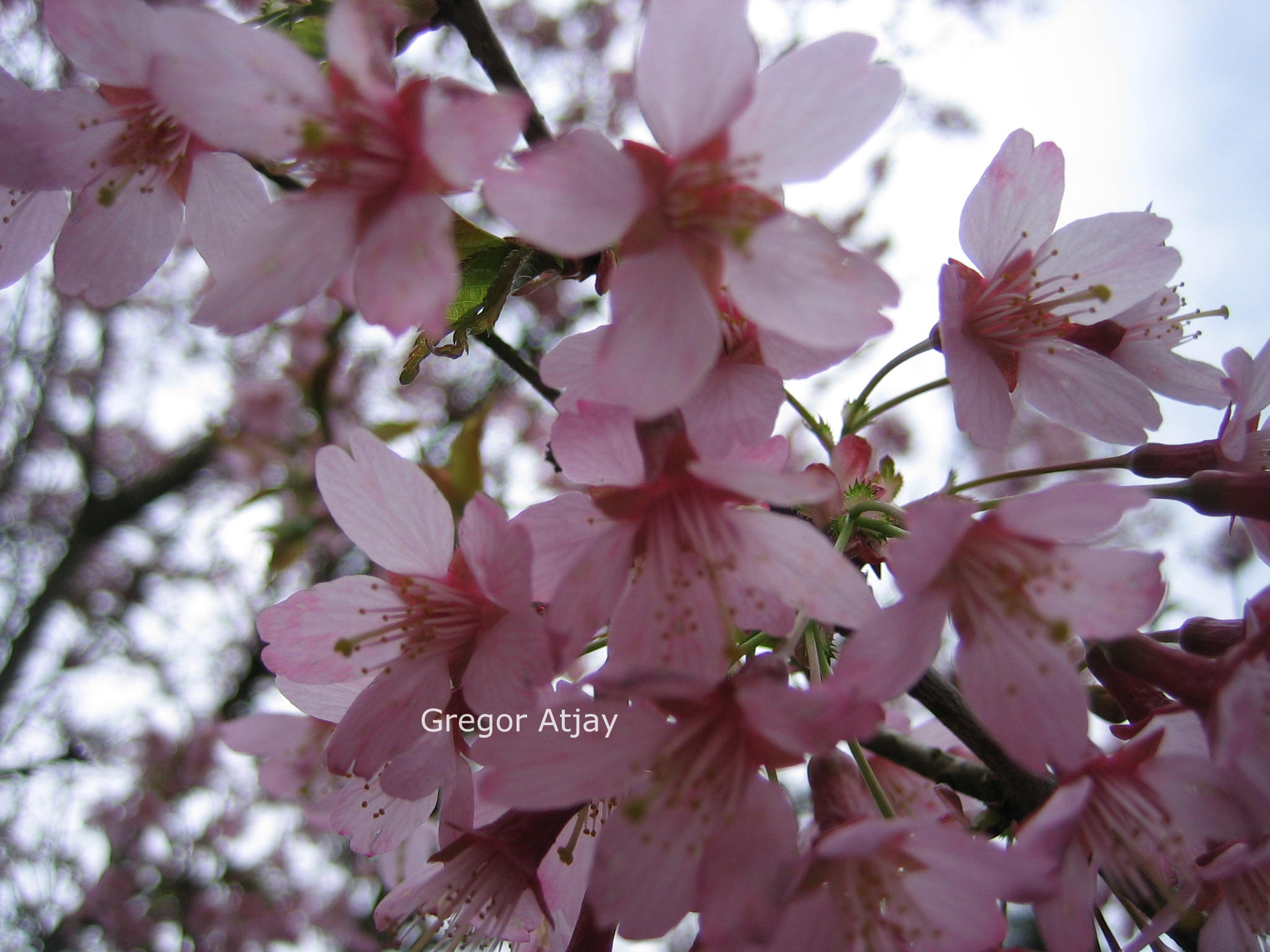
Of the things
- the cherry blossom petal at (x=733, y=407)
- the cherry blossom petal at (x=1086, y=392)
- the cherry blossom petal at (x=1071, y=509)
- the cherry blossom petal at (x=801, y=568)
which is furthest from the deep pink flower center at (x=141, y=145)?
the cherry blossom petal at (x=1086, y=392)

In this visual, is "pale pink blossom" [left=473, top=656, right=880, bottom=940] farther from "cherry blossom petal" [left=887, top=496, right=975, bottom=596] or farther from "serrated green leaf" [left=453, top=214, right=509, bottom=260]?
"serrated green leaf" [left=453, top=214, right=509, bottom=260]

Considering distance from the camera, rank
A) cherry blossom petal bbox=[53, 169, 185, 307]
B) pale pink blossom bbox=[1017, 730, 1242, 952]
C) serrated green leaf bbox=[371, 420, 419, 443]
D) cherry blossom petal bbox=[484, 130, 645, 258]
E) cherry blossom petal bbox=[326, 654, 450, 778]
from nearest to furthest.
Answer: cherry blossom petal bbox=[484, 130, 645, 258] → pale pink blossom bbox=[1017, 730, 1242, 952] → cherry blossom petal bbox=[326, 654, 450, 778] → cherry blossom petal bbox=[53, 169, 185, 307] → serrated green leaf bbox=[371, 420, 419, 443]

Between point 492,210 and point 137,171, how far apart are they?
2.15 feet

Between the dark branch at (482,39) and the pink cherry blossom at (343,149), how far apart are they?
0.37 metres

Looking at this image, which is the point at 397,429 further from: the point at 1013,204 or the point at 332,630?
the point at 1013,204

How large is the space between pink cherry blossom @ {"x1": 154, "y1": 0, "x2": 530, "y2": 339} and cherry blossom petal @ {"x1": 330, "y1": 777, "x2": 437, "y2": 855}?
2.47 ft

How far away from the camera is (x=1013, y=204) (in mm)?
1097

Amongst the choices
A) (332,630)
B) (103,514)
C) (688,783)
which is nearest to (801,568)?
(688,783)

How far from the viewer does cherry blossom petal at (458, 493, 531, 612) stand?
30.3 inches

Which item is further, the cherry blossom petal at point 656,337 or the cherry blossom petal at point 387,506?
the cherry blossom petal at point 387,506

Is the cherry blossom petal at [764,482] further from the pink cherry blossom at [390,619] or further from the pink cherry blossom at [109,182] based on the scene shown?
the pink cherry blossom at [109,182]

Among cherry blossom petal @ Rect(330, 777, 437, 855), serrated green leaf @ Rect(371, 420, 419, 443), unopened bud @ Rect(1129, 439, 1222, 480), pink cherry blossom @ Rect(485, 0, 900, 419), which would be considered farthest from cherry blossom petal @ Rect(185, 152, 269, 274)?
serrated green leaf @ Rect(371, 420, 419, 443)

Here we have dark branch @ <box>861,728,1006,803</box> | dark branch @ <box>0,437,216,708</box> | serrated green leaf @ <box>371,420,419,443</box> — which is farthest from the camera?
dark branch @ <box>0,437,216,708</box>

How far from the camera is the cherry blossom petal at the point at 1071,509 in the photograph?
753mm
